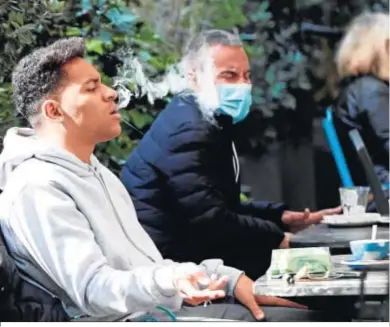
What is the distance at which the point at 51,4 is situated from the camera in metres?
2.53

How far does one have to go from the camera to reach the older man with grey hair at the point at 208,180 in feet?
8.11

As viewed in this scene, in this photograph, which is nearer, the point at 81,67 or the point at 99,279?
the point at 99,279

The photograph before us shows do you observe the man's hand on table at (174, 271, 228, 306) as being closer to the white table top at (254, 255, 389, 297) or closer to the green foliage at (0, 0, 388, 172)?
the white table top at (254, 255, 389, 297)

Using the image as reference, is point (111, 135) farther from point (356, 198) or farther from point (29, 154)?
point (356, 198)

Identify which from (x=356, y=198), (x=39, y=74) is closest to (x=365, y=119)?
(x=356, y=198)

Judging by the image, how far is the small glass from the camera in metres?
2.45

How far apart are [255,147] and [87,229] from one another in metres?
0.57

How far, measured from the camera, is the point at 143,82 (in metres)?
2.51

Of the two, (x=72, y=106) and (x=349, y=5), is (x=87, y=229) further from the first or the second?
(x=349, y=5)

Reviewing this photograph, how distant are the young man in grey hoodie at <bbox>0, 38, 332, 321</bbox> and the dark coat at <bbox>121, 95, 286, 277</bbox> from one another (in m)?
0.05

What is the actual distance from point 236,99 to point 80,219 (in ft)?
2.00

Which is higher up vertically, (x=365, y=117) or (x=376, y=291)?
(x=365, y=117)

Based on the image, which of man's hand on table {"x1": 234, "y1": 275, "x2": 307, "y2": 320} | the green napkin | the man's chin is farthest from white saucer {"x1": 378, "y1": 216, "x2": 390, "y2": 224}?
the man's chin

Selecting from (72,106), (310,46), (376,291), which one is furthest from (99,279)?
(310,46)
